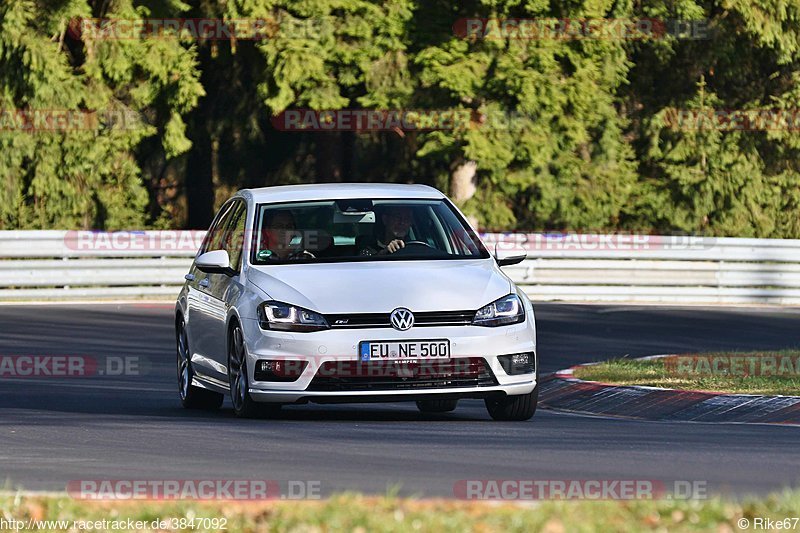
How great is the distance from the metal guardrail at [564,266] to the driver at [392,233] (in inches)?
642

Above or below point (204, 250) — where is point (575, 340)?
below

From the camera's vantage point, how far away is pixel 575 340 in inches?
870

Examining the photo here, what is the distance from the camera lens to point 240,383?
1229cm

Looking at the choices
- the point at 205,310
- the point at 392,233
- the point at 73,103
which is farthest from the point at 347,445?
the point at 73,103

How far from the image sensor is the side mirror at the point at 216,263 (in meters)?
12.6

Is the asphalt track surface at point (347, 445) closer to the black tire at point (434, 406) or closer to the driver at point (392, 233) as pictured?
the black tire at point (434, 406)

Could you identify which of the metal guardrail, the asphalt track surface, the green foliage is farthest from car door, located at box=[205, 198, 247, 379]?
the green foliage

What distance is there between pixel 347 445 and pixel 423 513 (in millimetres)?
3444

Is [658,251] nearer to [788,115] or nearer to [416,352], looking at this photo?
[788,115]

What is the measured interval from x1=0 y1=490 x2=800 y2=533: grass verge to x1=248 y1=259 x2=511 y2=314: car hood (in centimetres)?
411

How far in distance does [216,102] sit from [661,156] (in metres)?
10.2

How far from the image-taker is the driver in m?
12.7

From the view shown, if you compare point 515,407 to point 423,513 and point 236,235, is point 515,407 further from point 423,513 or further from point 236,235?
point 423,513

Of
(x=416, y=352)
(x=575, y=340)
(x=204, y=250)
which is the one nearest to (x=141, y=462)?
(x=416, y=352)
